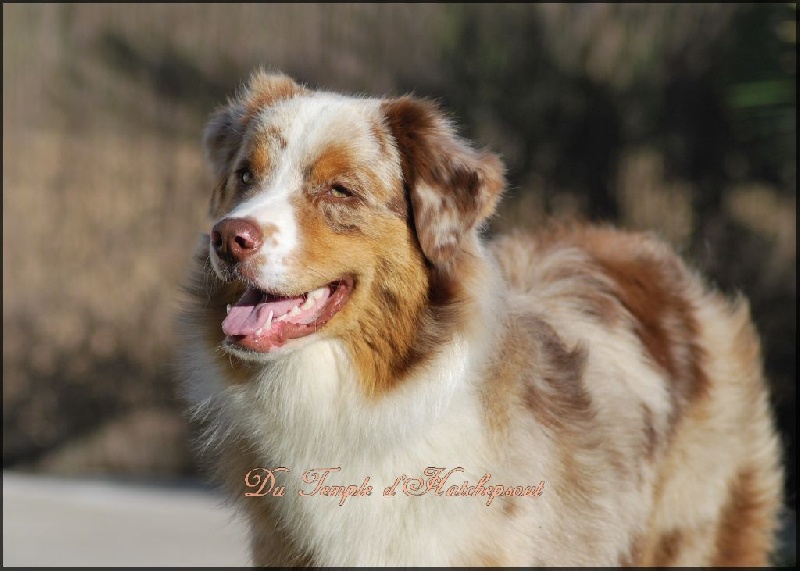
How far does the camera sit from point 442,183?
355 cm

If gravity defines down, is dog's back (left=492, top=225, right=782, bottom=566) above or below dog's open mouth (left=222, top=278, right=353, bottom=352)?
below

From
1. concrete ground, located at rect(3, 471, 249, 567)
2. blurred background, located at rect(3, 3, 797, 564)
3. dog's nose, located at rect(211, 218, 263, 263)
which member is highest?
dog's nose, located at rect(211, 218, 263, 263)

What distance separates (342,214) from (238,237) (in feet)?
1.39

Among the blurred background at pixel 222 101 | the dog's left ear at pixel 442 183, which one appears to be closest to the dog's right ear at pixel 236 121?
the dog's left ear at pixel 442 183

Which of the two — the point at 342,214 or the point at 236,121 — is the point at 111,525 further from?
the point at 342,214

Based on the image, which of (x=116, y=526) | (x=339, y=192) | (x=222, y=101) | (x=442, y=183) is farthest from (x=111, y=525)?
(x=442, y=183)

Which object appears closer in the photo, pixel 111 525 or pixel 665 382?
pixel 665 382

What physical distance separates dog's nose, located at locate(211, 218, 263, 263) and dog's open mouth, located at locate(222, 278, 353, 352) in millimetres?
252

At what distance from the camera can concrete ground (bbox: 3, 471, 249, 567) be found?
6.00m

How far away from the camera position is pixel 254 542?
3.72m

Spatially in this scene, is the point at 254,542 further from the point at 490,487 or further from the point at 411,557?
the point at 490,487

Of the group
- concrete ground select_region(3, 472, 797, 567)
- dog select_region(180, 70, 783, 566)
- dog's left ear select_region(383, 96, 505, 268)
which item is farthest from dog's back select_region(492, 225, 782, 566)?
concrete ground select_region(3, 472, 797, 567)

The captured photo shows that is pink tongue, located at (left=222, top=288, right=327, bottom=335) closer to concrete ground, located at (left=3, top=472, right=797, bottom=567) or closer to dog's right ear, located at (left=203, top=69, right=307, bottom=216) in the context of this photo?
dog's right ear, located at (left=203, top=69, right=307, bottom=216)

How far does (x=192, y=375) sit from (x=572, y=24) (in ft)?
15.2
